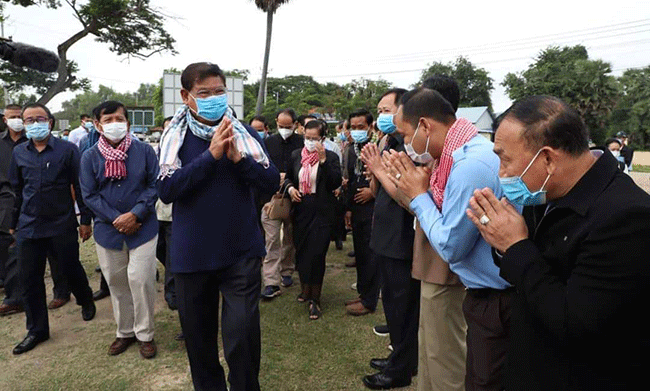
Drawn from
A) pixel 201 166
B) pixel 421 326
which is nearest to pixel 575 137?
pixel 421 326

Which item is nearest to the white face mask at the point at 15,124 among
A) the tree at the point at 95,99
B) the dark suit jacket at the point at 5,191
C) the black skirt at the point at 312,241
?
the dark suit jacket at the point at 5,191

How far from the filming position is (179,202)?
8.32 feet

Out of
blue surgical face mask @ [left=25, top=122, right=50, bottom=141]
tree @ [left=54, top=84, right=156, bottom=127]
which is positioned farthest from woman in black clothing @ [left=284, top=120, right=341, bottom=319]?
tree @ [left=54, top=84, right=156, bottom=127]

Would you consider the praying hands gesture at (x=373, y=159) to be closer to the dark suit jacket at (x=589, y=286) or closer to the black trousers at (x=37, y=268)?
the dark suit jacket at (x=589, y=286)

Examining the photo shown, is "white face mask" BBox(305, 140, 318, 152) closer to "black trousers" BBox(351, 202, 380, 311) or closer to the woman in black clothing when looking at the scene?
the woman in black clothing

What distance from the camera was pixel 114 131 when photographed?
366 centimetres

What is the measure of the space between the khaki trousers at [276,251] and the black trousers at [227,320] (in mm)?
2336

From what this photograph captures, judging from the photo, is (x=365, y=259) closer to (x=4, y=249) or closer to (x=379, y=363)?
(x=379, y=363)

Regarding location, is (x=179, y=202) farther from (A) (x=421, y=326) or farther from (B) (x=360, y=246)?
(B) (x=360, y=246)

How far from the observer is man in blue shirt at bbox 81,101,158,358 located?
3.62m

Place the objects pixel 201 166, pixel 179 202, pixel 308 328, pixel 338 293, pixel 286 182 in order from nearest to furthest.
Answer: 1. pixel 201 166
2. pixel 179 202
3. pixel 308 328
4. pixel 286 182
5. pixel 338 293

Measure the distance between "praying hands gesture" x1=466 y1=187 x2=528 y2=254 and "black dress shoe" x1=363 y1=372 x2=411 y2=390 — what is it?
1.98 m

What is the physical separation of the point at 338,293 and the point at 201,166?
10.5ft

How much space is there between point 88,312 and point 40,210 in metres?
1.17
